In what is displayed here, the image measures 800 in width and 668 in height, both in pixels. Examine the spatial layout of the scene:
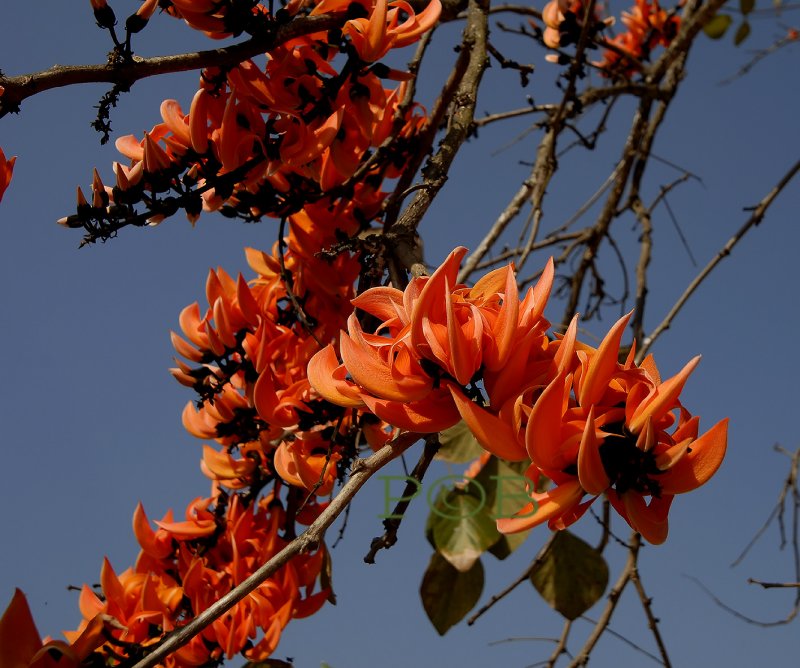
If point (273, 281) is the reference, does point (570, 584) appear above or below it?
below

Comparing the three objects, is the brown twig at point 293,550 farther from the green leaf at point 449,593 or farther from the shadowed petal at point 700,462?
the green leaf at point 449,593

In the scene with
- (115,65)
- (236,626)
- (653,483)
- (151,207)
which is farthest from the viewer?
(236,626)

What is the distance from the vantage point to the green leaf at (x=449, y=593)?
150cm

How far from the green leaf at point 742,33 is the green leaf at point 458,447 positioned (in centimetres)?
79

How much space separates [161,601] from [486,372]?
2.55ft

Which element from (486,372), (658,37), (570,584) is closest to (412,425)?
(486,372)

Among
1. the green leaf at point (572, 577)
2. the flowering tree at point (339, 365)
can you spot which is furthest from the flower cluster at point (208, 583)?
the green leaf at point (572, 577)

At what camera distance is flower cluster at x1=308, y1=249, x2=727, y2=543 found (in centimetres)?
63

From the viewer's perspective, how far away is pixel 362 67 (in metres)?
1.05

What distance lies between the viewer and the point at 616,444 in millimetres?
656

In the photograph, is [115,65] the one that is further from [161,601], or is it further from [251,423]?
[161,601]

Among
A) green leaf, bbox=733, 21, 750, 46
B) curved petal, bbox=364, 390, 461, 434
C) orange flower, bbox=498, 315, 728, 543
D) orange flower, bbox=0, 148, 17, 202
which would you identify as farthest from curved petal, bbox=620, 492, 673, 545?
green leaf, bbox=733, 21, 750, 46

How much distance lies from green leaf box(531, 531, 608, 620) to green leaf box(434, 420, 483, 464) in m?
0.23

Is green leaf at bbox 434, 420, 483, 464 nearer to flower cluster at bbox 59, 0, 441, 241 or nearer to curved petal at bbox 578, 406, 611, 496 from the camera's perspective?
flower cluster at bbox 59, 0, 441, 241
